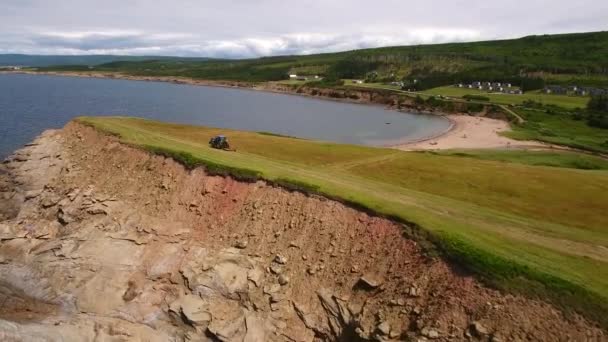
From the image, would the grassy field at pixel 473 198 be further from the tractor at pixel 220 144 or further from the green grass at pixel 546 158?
the green grass at pixel 546 158

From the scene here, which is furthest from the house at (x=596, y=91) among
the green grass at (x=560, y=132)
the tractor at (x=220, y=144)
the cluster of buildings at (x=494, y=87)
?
the tractor at (x=220, y=144)

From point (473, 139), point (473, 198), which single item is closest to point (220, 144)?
point (473, 198)

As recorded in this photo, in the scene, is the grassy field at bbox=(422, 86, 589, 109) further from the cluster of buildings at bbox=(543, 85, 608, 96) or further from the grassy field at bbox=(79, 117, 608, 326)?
the grassy field at bbox=(79, 117, 608, 326)

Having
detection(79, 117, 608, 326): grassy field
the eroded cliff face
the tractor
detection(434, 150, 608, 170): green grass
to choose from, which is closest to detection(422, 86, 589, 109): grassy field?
detection(434, 150, 608, 170): green grass

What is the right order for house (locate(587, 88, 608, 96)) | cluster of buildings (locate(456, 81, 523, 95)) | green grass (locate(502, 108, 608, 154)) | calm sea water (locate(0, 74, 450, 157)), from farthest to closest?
cluster of buildings (locate(456, 81, 523, 95)), house (locate(587, 88, 608, 96)), calm sea water (locate(0, 74, 450, 157)), green grass (locate(502, 108, 608, 154))

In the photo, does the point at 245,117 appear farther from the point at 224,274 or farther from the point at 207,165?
the point at 224,274

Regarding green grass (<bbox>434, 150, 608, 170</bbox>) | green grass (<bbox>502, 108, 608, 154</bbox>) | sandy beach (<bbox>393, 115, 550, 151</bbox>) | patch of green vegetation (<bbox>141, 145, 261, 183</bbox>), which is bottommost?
sandy beach (<bbox>393, 115, 550, 151</bbox>)
